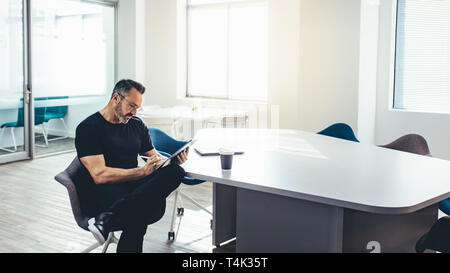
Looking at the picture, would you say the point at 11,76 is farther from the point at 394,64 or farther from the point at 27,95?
the point at 394,64

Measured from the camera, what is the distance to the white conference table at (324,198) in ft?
7.39

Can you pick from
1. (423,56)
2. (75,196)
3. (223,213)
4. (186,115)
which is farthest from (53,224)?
(423,56)

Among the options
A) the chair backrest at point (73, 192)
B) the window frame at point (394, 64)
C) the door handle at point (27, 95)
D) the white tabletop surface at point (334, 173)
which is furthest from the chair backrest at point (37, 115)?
the window frame at point (394, 64)

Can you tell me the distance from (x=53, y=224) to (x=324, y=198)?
278 cm

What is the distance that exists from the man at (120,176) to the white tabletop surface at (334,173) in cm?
22

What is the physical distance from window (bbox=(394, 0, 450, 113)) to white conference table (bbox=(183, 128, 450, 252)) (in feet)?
8.27

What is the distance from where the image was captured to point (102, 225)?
8.60ft

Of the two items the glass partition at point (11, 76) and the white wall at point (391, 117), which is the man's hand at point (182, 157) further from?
the glass partition at point (11, 76)

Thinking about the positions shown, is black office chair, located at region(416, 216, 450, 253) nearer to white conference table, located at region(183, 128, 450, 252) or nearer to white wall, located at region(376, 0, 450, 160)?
white conference table, located at region(183, 128, 450, 252)

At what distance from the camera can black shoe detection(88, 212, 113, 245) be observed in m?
2.62

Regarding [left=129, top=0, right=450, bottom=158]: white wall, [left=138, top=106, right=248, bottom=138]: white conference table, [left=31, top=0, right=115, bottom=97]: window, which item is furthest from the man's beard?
[left=31, top=0, right=115, bottom=97]: window

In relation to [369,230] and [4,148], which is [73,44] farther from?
[369,230]

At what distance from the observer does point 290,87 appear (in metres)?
6.38
